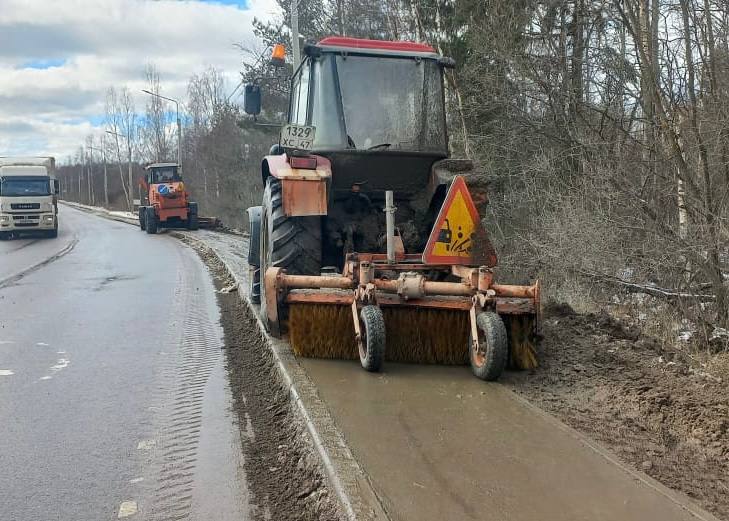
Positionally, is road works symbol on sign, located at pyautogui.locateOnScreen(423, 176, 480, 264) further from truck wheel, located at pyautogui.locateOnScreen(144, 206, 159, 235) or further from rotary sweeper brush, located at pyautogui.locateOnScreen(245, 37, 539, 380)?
truck wheel, located at pyautogui.locateOnScreen(144, 206, 159, 235)

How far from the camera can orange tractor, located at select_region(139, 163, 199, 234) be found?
86.1 feet

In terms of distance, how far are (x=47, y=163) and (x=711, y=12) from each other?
83.8 ft

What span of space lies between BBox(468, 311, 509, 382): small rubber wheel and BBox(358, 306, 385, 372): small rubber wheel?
28.2 inches

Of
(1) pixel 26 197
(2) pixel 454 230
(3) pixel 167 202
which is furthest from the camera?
(3) pixel 167 202

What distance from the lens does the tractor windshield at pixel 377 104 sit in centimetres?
605

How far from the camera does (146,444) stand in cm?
399

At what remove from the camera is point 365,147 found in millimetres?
6082

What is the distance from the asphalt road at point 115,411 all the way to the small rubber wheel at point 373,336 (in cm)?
110

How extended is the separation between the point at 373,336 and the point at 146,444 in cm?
169

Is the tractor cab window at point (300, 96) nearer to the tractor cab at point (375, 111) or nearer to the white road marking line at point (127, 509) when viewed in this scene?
the tractor cab at point (375, 111)

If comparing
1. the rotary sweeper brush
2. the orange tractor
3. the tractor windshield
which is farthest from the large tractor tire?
the orange tractor

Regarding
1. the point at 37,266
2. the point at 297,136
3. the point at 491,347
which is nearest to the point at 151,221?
the point at 37,266

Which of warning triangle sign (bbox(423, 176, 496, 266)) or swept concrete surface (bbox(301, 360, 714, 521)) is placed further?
warning triangle sign (bbox(423, 176, 496, 266))

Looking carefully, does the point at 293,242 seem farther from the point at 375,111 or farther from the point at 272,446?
the point at 272,446
